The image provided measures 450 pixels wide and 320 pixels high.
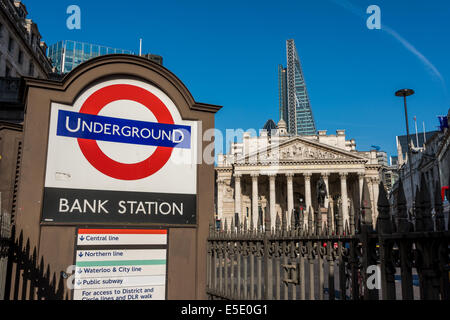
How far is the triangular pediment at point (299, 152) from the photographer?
184 feet

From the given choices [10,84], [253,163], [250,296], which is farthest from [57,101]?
[253,163]

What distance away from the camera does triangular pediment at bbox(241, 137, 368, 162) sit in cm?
5606

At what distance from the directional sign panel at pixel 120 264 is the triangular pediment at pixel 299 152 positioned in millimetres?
50841

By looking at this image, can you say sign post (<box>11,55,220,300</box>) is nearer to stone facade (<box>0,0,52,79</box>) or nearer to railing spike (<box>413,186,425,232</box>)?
railing spike (<box>413,186,425,232</box>)

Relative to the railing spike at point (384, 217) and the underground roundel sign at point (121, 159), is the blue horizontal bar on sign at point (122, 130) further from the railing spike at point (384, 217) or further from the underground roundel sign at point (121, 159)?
the railing spike at point (384, 217)

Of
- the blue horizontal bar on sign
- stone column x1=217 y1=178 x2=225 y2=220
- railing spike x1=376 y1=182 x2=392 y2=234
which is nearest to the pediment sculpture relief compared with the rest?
stone column x1=217 y1=178 x2=225 y2=220

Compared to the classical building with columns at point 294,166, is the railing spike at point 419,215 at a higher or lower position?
lower

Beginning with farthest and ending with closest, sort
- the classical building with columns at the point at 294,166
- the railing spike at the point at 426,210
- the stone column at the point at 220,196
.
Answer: the stone column at the point at 220,196, the classical building with columns at the point at 294,166, the railing spike at the point at 426,210

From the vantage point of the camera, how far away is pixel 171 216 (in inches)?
235

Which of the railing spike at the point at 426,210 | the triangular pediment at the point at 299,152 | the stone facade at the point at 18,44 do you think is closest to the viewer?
the railing spike at the point at 426,210

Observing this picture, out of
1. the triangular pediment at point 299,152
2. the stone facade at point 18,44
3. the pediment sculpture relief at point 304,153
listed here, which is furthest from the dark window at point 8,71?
the pediment sculpture relief at point 304,153

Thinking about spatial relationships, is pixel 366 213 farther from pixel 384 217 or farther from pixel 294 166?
pixel 294 166

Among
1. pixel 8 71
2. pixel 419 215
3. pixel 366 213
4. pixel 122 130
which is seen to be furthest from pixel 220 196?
pixel 419 215

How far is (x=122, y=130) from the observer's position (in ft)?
19.2
